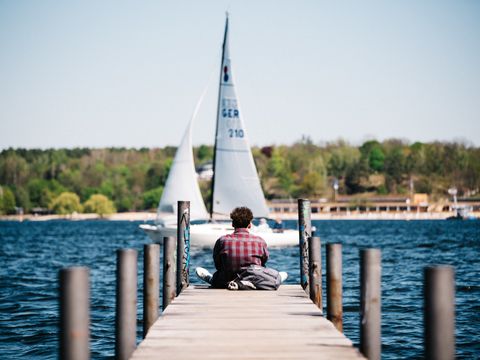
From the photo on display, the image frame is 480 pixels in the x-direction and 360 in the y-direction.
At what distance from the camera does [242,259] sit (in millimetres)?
12164

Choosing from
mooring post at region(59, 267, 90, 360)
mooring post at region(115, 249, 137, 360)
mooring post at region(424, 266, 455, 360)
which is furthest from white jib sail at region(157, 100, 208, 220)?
mooring post at region(424, 266, 455, 360)

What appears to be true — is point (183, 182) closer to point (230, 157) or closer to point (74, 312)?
point (230, 157)

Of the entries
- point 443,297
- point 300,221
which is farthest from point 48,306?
Result: point 443,297

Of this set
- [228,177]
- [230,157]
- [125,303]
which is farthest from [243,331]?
[230,157]

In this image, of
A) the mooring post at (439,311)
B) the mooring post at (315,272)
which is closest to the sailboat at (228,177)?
the mooring post at (315,272)

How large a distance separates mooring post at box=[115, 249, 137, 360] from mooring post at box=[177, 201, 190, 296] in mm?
5416

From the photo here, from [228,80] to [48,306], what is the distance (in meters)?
24.6

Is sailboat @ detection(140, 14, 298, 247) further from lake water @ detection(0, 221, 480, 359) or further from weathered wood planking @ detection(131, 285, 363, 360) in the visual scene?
weathered wood planking @ detection(131, 285, 363, 360)

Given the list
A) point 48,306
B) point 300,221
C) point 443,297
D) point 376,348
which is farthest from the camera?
point 48,306

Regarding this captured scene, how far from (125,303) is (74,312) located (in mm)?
1938

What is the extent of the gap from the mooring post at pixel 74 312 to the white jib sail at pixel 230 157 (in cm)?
3567

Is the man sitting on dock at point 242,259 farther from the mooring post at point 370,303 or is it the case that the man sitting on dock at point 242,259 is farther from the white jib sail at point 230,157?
the white jib sail at point 230,157

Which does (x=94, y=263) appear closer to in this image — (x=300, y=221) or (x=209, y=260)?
(x=209, y=260)

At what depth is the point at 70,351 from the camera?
6.38 m
